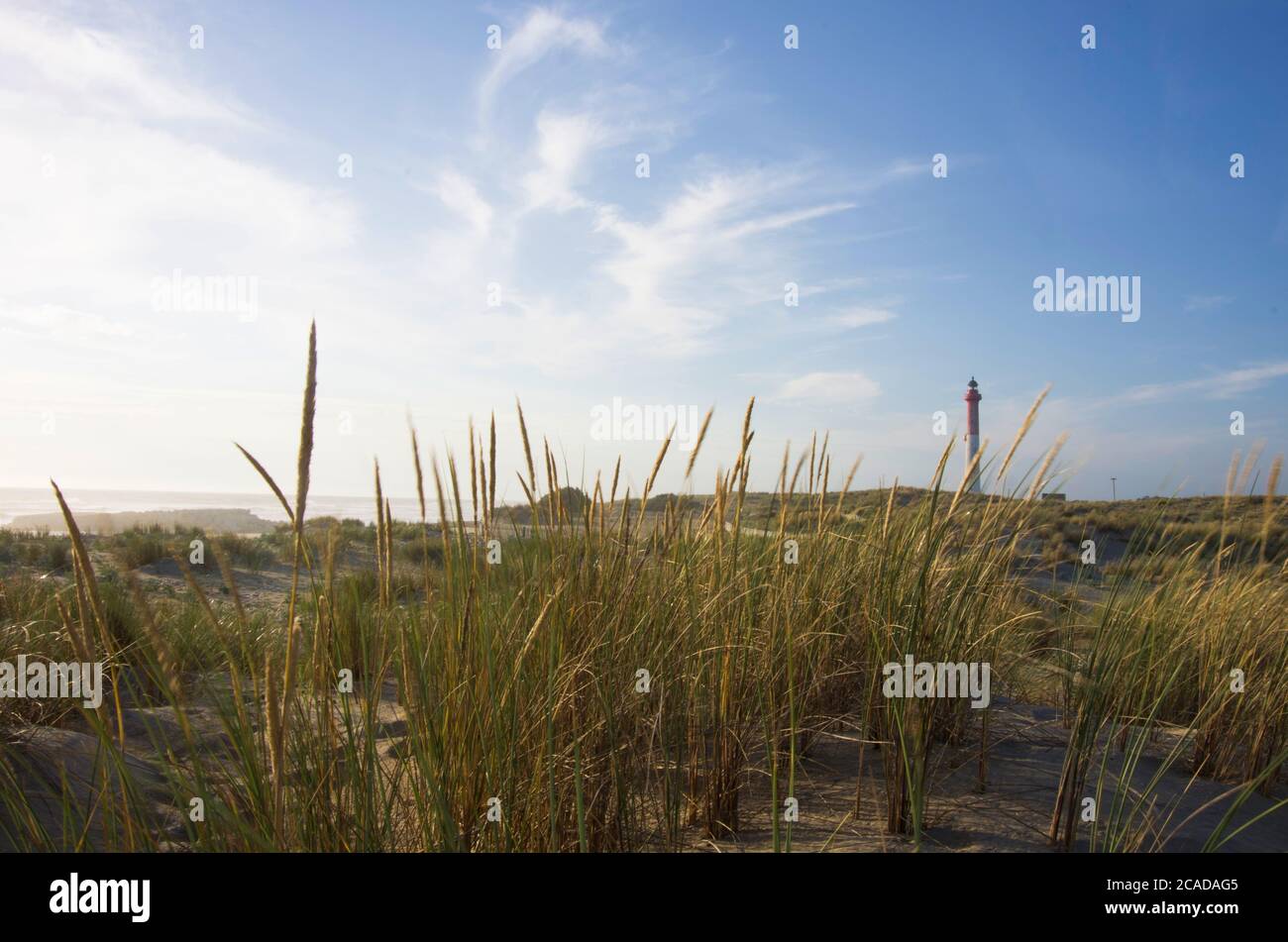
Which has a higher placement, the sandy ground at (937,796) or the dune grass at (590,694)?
the dune grass at (590,694)

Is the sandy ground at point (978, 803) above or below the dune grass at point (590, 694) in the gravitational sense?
below

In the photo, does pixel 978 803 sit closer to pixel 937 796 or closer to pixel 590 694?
pixel 937 796

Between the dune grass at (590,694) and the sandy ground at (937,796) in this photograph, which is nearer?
the dune grass at (590,694)

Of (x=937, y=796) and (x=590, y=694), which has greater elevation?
(x=590, y=694)

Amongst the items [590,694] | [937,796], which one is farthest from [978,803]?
[590,694]

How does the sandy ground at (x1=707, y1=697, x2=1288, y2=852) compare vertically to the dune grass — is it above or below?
below

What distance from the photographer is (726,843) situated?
2.11 m

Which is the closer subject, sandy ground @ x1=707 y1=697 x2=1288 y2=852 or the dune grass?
the dune grass

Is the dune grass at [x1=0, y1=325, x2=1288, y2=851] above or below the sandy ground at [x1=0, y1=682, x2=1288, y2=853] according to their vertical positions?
above
